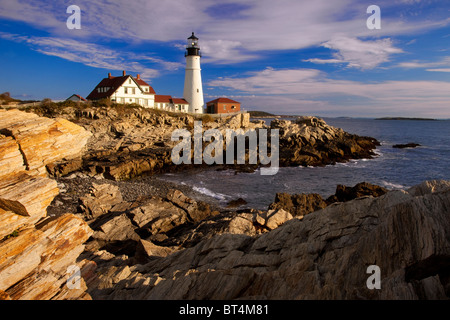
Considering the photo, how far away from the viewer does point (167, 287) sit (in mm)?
6961

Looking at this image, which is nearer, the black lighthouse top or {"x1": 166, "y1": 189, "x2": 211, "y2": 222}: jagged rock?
{"x1": 166, "y1": 189, "x2": 211, "y2": 222}: jagged rock

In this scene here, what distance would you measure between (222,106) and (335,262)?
61.0 metres

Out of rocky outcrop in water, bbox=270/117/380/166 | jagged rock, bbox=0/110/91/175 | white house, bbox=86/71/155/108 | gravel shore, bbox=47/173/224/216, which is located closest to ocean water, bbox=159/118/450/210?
gravel shore, bbox=47/173/224/216

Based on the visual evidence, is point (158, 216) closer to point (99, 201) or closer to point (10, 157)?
point (99, 201)

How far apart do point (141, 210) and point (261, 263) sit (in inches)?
411

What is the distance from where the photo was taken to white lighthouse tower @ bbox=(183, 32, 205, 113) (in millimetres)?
60000

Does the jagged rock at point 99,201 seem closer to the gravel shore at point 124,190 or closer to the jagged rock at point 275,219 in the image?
the gravel shore at point 124,190

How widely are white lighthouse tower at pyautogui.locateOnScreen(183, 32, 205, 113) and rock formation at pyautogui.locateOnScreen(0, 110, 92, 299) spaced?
54418mm

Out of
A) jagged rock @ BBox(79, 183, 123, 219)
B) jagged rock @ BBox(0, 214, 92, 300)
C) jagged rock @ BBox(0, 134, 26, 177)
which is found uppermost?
jagged rock @ BBox(0, 134, 26, 177)

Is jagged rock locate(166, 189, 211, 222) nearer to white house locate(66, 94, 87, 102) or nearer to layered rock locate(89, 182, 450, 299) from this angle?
layered rock locate(89, 182, 450, 299)

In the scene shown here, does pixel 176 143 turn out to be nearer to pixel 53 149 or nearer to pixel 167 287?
pixel 53 149

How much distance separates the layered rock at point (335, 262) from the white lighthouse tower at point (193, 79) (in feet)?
185

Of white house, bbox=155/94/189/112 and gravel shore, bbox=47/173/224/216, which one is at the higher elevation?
white house, bbox=155/94/189/112

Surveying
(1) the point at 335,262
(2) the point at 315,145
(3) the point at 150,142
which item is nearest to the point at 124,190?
(3) the point at 150,142
